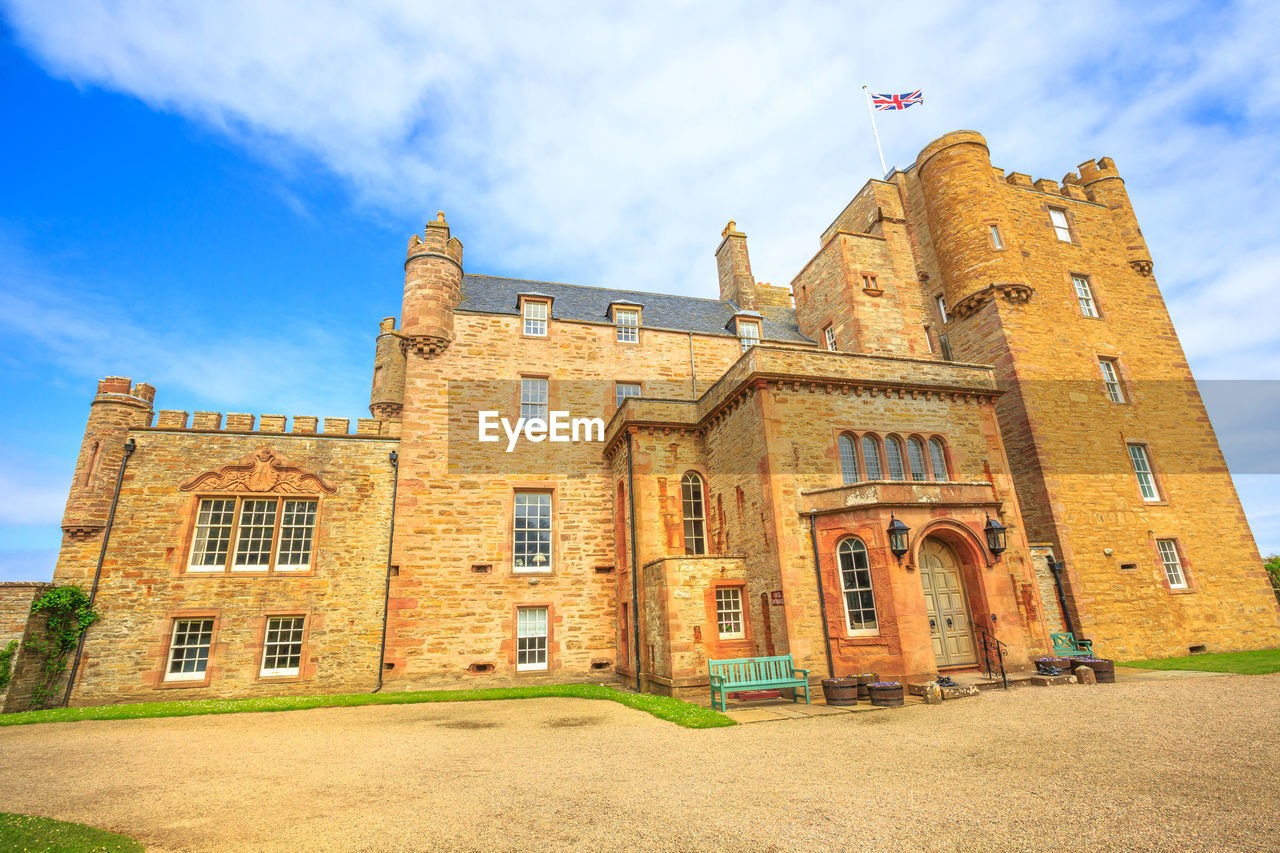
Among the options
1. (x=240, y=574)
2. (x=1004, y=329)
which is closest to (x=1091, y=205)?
(x=1004, y=329)

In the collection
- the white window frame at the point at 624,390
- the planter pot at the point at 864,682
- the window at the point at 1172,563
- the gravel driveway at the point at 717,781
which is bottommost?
the gravel driveway at the point at 717,781

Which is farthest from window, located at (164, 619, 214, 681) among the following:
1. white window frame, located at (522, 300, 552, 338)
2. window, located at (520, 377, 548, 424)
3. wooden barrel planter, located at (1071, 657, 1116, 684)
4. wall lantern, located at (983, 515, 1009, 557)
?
wooden barrel planter, located at (1071, 657, 1116, 684)

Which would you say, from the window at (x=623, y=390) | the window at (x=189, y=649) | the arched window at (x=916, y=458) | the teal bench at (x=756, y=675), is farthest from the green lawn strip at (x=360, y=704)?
the window at (x=623, y=390)

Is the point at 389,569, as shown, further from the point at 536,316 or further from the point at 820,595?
the point at 820,595

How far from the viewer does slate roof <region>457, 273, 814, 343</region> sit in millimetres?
22723

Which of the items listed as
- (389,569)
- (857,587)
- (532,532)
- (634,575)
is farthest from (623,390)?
(857,587)

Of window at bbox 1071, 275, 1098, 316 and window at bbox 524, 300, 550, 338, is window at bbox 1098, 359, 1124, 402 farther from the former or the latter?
window at bbox 524, 300, 550, 338

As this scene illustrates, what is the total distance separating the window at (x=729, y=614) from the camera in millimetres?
15422

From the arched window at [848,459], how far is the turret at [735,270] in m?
12.2

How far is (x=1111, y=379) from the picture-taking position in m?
21.7

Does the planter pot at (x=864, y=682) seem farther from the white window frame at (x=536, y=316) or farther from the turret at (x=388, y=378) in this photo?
the turret at (x=388, y=378)

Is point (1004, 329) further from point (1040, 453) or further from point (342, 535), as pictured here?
point (342, 535)

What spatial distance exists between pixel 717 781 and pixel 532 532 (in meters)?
13.5

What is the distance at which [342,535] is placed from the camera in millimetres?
18609
